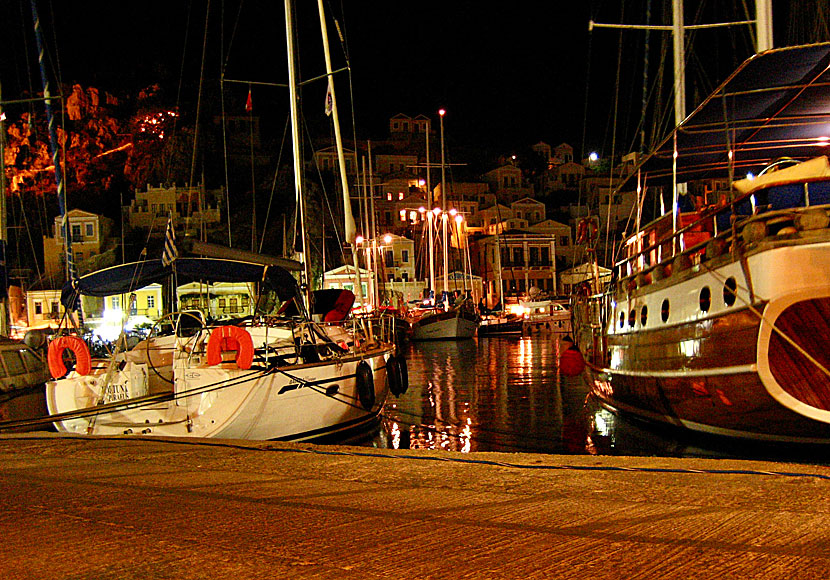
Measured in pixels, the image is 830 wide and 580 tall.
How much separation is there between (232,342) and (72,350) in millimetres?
3499

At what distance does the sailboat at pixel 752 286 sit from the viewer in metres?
9.16

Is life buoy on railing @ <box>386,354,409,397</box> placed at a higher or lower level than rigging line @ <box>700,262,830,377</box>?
lower

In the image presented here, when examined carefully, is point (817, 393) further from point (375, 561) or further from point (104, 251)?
point (104, 251)

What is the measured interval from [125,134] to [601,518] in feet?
314

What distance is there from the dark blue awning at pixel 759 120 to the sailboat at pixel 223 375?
22.6 feet

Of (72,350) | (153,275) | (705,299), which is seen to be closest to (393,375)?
(153,275)

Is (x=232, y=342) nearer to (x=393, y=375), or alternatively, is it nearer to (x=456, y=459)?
(x=393, y=375)

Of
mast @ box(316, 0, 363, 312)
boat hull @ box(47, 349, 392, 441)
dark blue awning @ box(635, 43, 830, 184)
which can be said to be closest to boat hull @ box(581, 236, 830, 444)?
dark blue awning @ box(635, 43, 830, 184)

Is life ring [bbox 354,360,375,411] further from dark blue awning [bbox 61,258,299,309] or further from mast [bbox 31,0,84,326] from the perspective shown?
mast [bbox 31,0,84,326]

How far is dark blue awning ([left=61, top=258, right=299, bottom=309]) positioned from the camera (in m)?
14.4

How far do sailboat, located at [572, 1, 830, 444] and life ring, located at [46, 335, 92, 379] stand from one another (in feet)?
32.6

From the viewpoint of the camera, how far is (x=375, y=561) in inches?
147

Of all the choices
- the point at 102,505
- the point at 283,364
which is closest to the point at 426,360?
the point at 283,364

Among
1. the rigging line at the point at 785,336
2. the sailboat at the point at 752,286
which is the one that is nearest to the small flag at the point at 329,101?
the sailboat at the point at 752,286
